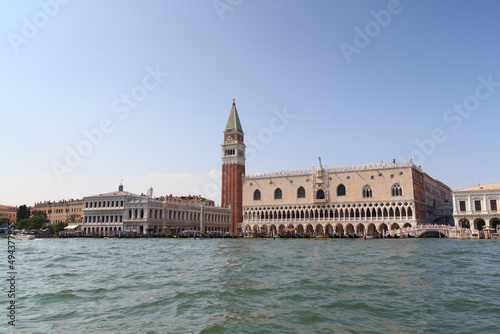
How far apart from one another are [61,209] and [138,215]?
36.3m

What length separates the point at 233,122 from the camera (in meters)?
79.4

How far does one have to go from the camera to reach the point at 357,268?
1628 cm

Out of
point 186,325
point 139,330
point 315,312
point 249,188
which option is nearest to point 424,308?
point 315,312

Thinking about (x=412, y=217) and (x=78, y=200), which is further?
(x=78, y=200)

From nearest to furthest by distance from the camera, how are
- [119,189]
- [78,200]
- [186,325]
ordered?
[186,325]
[119,189]
[78,200]

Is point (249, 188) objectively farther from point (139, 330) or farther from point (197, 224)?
point (139, 330)

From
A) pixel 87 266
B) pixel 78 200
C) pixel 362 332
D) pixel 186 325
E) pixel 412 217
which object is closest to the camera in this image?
pixel 362 332

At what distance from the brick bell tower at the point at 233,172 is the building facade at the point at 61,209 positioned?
35.6 meters

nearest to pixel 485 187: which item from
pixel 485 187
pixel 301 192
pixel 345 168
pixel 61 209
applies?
pixel 485 187

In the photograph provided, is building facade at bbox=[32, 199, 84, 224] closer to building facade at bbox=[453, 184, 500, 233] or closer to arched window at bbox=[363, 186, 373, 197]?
arched window at bbox=[363, 186, 373, 197]

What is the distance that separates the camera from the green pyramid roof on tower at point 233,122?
7900cm

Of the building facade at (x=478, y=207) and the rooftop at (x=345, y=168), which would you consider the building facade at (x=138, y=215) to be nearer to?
the rooftop at (x=345, y=168)

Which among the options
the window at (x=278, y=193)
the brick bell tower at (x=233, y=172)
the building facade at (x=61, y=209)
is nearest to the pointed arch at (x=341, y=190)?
the window at (x=278, y=193)

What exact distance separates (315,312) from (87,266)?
12.4 meters
